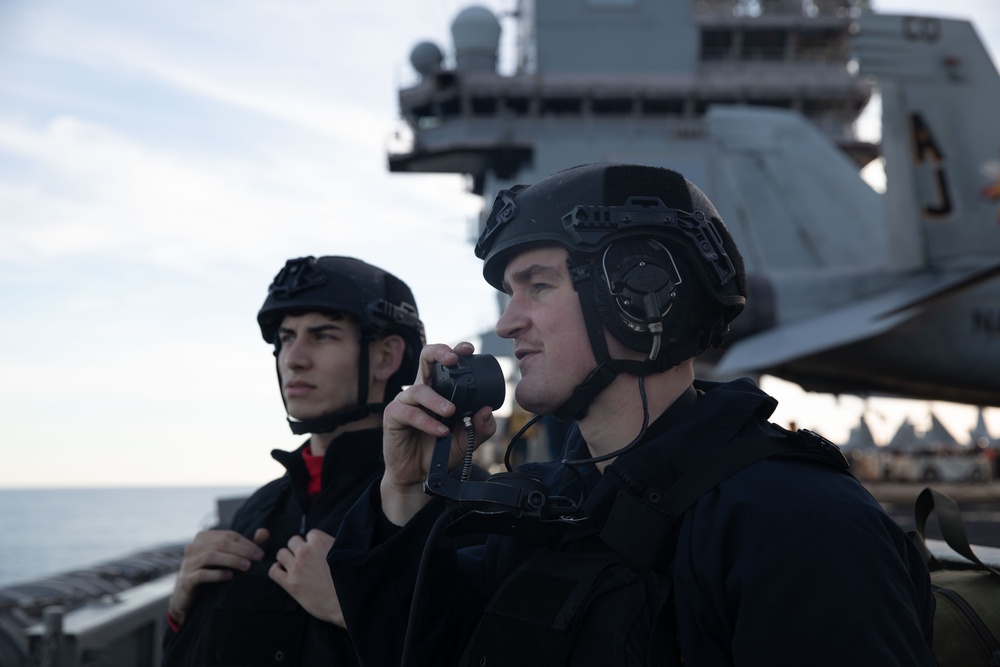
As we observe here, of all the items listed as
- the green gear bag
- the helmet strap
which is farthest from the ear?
the green gear bag

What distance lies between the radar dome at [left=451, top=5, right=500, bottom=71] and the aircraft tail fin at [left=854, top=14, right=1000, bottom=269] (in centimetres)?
1733

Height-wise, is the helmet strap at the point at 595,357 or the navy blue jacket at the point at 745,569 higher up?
the helmet strap at the point at 595,357

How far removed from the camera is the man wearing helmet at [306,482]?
3004mm

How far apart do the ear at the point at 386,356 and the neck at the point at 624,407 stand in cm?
182

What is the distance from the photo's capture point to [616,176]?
7.26ft

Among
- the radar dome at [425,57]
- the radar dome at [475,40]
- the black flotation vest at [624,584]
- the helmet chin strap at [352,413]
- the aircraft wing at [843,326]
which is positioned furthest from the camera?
the radar dome at [425,57]

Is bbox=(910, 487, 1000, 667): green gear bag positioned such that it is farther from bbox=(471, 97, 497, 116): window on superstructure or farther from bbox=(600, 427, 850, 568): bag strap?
bbox=(471, 97, 497, 116): window on superstructure

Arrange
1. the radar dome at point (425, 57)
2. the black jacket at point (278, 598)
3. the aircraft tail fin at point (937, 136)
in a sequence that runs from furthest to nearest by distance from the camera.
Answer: the radar dome at point (425, 57) → the aircraft tail fin at point (937, 136) → the black jacket at point (278, 598)

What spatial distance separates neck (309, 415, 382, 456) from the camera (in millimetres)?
3691

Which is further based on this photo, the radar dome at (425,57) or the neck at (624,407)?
the radar dome at (425,57)

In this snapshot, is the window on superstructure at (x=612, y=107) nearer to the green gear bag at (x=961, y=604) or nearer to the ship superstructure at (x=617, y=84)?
the ship superstructure at (x=617, y=84)

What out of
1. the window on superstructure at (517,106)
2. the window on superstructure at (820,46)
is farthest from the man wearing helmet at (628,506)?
the window on superstructure at (820,46)

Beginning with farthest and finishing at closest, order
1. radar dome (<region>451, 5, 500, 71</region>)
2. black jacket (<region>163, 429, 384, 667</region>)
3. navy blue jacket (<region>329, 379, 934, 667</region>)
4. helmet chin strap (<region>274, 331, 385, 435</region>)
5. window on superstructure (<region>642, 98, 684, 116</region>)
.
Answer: radar dome (<region>451, 5, 500, 71</region>) < window on superstructure (<region>642, 98, 684, 116</region>) < helmet chin strap (<region>274, 331, 385, 435</region>) < black jacket (<region>163, 429, 384, 667</region>) < navy blue jacket (<region>329, 379, 934, 667</region>)

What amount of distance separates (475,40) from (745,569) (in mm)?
30725
